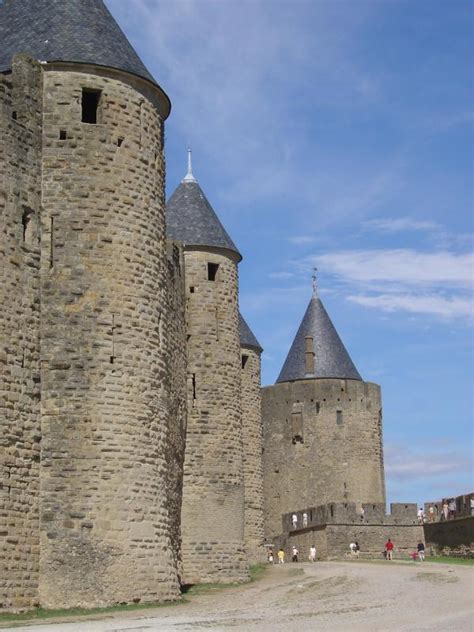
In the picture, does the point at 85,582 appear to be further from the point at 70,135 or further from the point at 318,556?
the point at 318,556

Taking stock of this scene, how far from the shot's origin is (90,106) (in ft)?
69.4

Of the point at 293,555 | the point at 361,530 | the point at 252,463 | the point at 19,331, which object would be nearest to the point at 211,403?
the point at 252,463

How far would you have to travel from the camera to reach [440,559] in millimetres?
32219

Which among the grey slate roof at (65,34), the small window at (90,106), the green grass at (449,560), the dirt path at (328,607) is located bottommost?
the dirt path at (328,607)

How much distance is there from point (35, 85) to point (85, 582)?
27.1 feet

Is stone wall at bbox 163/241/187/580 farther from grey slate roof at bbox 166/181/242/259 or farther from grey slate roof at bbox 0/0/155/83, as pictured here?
grey slate roof at bbox 0/0/155/83

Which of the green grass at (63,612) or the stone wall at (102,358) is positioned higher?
the stone wall at (102,358)

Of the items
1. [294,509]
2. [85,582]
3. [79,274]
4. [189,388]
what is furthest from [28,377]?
[294,509]

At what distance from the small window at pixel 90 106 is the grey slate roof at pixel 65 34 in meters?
0.59

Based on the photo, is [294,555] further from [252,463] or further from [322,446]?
[322,446]

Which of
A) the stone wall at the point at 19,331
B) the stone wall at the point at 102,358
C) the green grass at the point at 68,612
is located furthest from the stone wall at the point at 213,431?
the stone wall at the point at 19,331

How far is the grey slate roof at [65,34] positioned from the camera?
20.8 metres

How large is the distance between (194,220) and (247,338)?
8775mm

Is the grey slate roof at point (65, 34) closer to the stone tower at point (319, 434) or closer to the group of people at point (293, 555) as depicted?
the group of people at point (293, 555)
